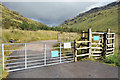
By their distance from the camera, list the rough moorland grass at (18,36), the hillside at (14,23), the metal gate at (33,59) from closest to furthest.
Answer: the metal gate at (33,59) < the rough moorland grass at (18,36) < the hillside at (14,23)

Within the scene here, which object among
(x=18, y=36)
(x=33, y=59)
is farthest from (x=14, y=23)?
(x=33, y=59)

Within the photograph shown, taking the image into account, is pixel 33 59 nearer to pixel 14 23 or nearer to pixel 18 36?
pixel 18 36

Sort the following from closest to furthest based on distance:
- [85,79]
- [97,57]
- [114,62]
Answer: [85,79], [114,62], [97,57]

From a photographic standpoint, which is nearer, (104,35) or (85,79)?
(85,79)

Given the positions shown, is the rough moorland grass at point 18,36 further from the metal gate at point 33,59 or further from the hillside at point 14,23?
→ the metal gate at point 33,59

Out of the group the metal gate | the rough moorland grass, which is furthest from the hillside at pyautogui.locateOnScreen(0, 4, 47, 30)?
the rough moorland grass

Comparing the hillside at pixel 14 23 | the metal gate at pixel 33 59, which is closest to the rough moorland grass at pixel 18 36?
the hillside at pixel 14 23

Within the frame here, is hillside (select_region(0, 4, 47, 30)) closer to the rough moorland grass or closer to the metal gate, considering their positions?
the metal gate

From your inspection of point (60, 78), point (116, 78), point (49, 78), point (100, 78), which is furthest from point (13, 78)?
point (116, 78)

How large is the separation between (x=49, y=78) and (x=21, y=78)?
126 centimetres

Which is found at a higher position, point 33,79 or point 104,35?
point 104,35

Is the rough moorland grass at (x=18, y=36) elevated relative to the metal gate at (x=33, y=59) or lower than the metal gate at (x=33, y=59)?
elevated

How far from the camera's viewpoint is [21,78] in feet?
13.6

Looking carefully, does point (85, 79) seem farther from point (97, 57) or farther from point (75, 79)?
point (97, 57)
